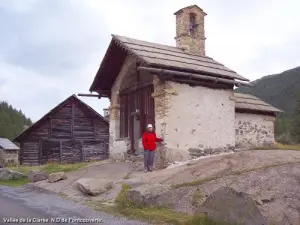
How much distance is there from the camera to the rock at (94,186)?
10.4 meters

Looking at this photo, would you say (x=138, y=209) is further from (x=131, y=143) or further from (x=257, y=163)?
(x=131, y=143)

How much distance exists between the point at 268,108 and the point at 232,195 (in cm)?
1292

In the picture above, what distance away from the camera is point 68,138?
2625 cm

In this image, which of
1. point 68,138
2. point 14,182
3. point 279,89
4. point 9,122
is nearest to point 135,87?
point 14,182

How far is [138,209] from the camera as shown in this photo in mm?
8375

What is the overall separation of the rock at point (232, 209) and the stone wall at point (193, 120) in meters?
5.93

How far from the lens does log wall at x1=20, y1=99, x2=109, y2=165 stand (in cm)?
2569

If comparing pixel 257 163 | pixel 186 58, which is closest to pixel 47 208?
pixel 257 163

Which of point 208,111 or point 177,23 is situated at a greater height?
point 177,23

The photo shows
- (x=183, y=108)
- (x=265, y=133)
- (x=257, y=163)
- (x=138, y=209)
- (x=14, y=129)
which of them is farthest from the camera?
(x=14, y=129)

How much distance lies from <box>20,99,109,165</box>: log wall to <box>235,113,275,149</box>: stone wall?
39.8 ft

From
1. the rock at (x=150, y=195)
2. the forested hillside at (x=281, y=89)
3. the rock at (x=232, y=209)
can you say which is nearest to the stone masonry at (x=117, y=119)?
the rock at (x=150, y=195)

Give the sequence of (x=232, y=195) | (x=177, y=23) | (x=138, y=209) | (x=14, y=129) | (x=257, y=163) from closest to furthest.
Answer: (x=232, y=195)
(x=138, y=209)
(x=257, y=163)
(x=177, y=23)
(x=14, y=129)

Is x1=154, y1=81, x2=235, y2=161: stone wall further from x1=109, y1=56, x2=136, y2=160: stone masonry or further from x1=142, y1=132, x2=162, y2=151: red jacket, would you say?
x1=109, y1=56, x2=136, y2=160: stone masonry
